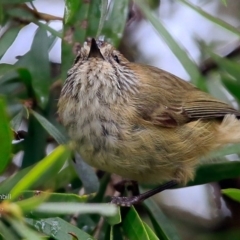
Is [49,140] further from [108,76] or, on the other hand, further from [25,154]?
[108,76]

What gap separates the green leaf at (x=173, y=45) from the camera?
8.05 ft

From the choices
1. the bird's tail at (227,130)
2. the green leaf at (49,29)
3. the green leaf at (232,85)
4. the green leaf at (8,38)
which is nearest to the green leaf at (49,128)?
the green leaf at (8,38)

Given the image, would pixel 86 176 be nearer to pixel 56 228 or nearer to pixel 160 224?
pixel 160 224

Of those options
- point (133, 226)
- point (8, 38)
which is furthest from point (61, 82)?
point (133, 226)

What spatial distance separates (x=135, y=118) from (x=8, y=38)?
1.97 feet

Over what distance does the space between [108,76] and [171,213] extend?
760 mm

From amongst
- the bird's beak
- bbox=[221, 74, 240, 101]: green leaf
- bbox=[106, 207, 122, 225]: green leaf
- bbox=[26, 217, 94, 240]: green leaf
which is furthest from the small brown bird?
bbox=[26, 217, 94, 240]: green leaf

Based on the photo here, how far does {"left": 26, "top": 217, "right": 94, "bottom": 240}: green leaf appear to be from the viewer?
179 centimetres

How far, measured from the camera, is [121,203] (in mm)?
2443

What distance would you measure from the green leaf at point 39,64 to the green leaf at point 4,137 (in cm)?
87

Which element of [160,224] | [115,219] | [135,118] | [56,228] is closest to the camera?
[56,228]

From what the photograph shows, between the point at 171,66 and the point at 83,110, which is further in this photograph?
the point at 171,66

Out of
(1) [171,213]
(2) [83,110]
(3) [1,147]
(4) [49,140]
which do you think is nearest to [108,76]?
(2) [83,110]

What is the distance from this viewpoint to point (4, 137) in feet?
4.97
